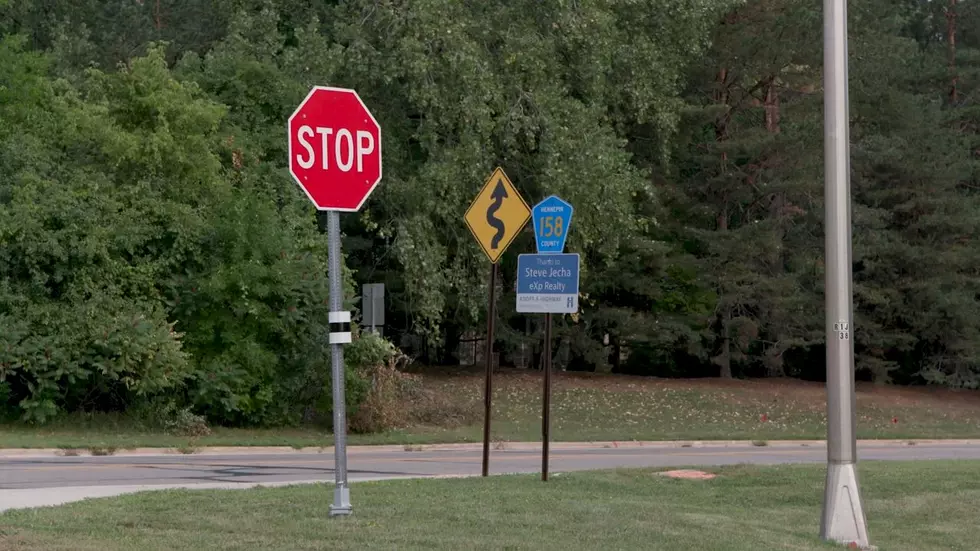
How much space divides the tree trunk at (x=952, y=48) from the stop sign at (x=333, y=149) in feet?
147

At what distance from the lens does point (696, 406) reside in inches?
1454

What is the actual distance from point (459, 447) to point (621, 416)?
29.7ft

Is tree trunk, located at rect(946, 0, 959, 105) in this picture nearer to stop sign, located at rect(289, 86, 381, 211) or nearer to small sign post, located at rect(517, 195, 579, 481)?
small sign post, located at rect(517, 195, 579, 481)

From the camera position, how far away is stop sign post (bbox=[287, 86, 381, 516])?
420 inches

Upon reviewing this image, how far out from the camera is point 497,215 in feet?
51.2

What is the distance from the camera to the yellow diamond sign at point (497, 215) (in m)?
15.4

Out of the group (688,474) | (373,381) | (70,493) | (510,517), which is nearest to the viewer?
(510,517)

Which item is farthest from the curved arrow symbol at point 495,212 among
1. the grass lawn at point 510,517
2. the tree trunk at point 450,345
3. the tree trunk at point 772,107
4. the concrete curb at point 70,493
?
the tree trunk at point 772,107

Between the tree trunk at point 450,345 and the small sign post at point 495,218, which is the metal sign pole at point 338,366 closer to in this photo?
the small sign post at point 495,218

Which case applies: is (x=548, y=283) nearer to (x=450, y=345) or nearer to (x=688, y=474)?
(x=688, y=474)

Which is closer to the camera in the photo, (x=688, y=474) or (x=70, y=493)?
(x=70, y=493)

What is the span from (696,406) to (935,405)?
11.4m

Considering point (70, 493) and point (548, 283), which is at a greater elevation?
point (548, 283)

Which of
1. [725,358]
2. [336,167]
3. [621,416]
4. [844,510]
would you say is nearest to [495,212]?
[336,167]
